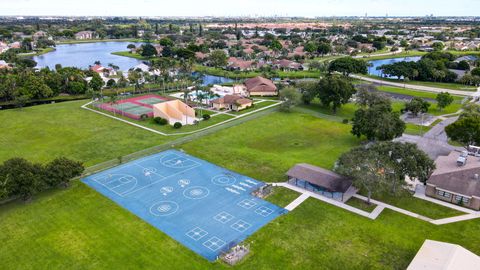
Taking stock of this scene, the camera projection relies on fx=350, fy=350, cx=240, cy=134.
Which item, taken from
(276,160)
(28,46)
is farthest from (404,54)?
(28,46)

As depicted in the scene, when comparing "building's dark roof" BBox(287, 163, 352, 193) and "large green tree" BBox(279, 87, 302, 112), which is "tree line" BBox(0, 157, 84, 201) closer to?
"building's dark roof" BBox(287, 163, 352, 193)

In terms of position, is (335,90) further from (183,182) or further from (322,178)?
(183,182)

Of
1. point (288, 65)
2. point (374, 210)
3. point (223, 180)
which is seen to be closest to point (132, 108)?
point (223, 180)

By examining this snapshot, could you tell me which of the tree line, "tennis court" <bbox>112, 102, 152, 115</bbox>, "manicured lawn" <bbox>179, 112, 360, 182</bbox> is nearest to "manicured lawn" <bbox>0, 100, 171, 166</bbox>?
"tennis court" <bbox>112, 102, 152, 115</bbox>

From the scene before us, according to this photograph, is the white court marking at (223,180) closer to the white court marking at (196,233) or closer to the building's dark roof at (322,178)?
the building's dark roof at (322,178)

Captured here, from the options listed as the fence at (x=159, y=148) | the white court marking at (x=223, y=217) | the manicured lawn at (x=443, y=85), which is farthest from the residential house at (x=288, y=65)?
the white court marking at (x=223, y=217)

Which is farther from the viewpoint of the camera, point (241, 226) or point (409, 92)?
point (409, 92)

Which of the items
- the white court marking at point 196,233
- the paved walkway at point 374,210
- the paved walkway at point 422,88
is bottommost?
the white court marking at point 196,233
